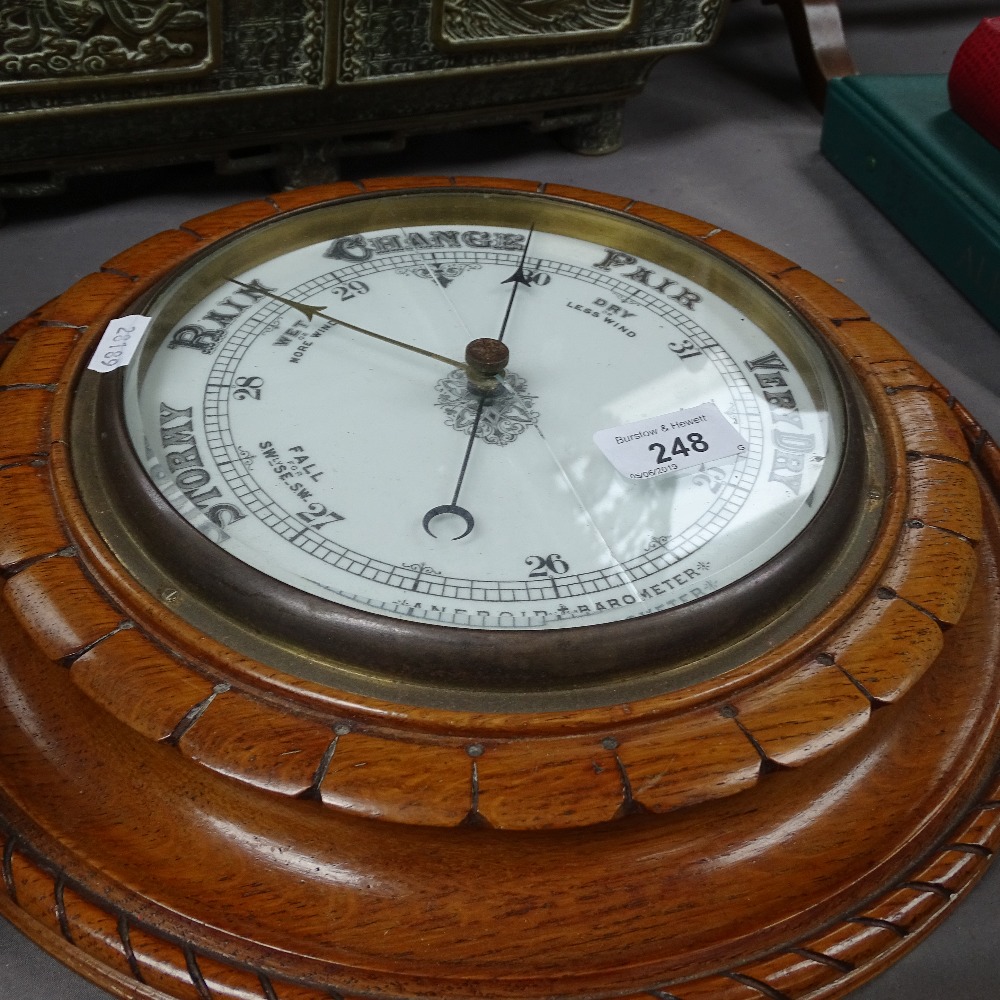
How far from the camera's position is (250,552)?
3.74ft

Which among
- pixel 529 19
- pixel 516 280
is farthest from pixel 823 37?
pixel 516 280

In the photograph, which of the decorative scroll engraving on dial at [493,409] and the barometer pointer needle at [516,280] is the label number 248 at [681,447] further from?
the barometer pointer needle at [516,280]

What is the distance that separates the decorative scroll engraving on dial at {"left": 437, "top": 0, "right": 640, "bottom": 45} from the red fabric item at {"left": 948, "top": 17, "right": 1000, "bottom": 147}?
0.57 meters

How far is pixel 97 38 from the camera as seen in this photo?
5.75 ft

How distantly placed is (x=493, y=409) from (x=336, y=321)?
0.78 ft

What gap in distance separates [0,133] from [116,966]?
130 centimetres

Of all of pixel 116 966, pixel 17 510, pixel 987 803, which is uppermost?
pixel 17 510

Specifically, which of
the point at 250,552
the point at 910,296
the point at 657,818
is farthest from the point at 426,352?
the point at 910,296

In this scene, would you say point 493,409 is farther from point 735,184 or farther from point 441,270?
point 735,184

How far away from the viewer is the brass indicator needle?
1387 mm

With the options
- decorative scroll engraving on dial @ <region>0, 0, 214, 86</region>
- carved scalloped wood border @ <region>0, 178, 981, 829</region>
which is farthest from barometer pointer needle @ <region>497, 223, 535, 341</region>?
decorative scroll engraving on dial @ <region>0, 0, 214, 86</region>

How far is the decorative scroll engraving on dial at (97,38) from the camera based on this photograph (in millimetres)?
1714

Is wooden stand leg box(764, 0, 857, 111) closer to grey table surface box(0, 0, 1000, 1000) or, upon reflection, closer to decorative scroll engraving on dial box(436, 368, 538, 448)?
grey table surface box(0, 0, 1000, 1000)

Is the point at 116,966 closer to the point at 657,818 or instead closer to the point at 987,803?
the point at 657,818
